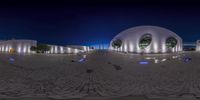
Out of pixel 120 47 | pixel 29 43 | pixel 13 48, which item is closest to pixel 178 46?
pixel 120 47

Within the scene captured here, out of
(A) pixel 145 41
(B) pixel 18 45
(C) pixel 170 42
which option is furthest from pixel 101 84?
(B) pixel 18 45

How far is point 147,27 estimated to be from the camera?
76688mm

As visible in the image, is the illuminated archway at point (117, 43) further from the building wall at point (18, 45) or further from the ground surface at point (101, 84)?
the ground surface at point (101, 84)

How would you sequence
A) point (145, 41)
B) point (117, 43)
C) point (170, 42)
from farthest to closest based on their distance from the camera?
1. point (117, 43)
2. point (170, 42)
3. point (145, 41)

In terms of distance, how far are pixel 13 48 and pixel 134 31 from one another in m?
80.7

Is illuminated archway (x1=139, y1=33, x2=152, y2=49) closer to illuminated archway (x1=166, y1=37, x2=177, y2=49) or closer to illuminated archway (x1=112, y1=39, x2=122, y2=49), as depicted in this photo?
illuminated archway (x1=166, y1=37, x2=177, y2=49)

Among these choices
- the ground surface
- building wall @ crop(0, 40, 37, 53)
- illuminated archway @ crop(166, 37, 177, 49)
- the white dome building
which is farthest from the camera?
building wall @ crop(0, 40, 37, 53)

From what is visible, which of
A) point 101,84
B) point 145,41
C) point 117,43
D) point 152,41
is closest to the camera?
point 101,84

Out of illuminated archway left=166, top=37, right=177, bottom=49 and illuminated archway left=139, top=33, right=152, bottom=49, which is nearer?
illuminated archway left=139, top=33, right=152, bottom=49

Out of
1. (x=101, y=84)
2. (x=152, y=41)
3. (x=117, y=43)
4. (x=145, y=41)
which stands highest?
(x=145, y=41)

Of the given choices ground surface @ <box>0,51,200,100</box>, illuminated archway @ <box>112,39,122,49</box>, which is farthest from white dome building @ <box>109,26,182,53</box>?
ground surface @ <box>0,51,200,100</box>

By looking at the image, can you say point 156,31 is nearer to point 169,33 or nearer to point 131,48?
point 169,33

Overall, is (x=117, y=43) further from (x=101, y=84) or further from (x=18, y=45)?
(x=101, y=84)

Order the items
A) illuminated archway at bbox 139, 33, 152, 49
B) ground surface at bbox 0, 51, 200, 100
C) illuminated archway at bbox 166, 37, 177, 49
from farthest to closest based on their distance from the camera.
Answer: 1. illuminated archway at bbox 166, 37, 177, 49
2. illuminated archway at bbox 139, 33, 152, 49
3. ground surface at bbox 0, 51, 200, 100
